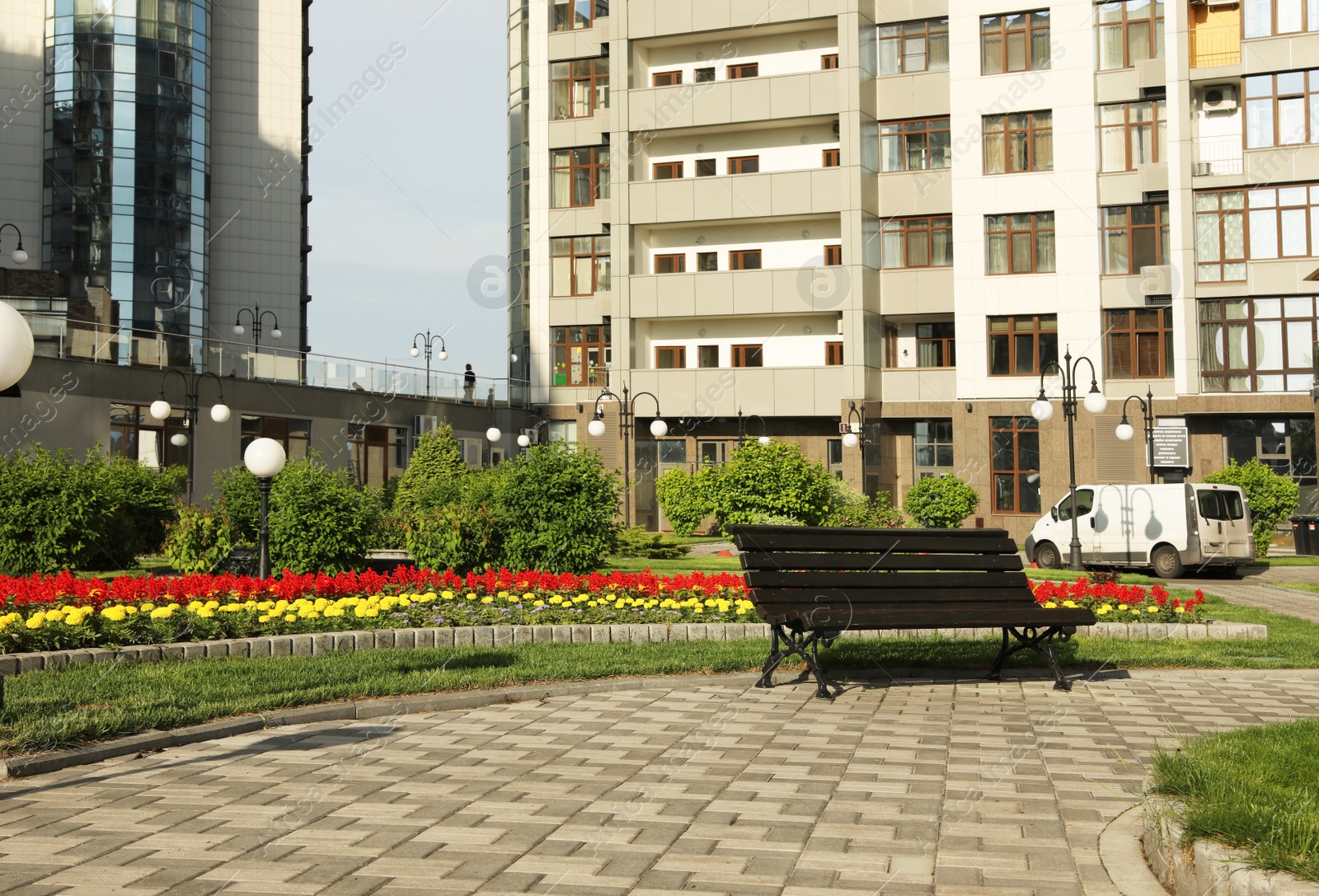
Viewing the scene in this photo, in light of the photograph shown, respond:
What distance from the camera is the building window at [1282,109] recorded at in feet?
126

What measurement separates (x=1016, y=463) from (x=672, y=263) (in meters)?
14.2

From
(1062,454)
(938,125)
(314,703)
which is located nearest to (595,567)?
(314,703)

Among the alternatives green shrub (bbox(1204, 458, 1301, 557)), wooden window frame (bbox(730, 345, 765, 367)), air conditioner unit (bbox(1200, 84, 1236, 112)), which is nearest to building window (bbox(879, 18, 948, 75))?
air conditioner unit (bbox(1200, 84, 1236, 112))

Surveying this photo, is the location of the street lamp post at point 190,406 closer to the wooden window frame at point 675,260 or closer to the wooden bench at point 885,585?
the wooden window frame at point 675,260

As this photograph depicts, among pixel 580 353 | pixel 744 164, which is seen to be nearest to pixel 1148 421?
pixel 744 164

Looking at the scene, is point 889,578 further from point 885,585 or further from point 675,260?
point 675,260

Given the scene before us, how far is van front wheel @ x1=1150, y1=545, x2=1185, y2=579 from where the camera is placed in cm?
2648

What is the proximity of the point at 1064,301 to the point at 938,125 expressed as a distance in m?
7.42

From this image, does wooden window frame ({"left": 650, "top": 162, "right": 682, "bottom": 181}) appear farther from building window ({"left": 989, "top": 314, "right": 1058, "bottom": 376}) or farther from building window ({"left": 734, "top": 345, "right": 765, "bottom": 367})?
building window ({"left": 989, "top": 314, "right": 1058, "bottom": 376})

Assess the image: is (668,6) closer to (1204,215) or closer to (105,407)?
(1204,215)

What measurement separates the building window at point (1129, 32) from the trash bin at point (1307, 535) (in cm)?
1583

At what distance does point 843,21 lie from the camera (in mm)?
42719

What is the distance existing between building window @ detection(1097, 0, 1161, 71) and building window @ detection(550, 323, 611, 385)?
1983cm

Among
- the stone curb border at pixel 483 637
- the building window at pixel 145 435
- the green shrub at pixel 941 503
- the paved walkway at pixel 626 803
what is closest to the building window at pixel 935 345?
the green shrub at pixel 941 503
